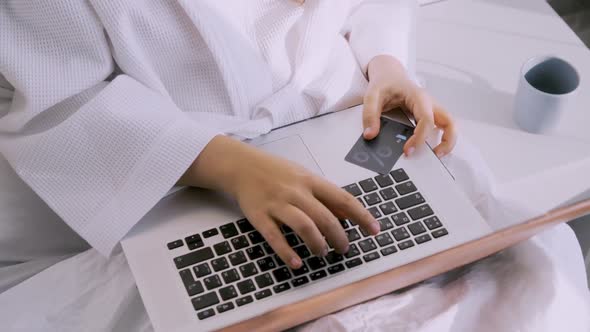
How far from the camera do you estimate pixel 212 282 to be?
24.2 inches

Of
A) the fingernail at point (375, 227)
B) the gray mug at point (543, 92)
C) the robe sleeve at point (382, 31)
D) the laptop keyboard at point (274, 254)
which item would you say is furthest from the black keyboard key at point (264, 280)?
the gray mug at point (543, 92)

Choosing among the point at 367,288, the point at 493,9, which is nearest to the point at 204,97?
the point at 367,288

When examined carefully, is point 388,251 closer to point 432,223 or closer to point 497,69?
point 432,223

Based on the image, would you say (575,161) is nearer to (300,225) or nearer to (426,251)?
(426,251)

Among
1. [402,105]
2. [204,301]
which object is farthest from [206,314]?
[402,105]

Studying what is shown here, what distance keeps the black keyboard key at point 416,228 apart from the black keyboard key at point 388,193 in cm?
4

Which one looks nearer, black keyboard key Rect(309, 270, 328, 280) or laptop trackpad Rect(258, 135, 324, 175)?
black keyboard key Rect(309, 270, 328, 280)

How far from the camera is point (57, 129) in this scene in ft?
2.23

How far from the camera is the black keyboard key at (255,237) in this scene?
25.5 inches

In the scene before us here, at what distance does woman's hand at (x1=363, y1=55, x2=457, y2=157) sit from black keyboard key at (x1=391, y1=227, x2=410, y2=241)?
0.10 meters

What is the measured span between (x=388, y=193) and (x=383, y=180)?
16 millimetres

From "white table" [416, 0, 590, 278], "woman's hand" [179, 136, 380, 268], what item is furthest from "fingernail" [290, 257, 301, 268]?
"white table" [416, 0, 590, 278]

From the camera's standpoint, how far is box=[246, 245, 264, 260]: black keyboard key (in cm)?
64

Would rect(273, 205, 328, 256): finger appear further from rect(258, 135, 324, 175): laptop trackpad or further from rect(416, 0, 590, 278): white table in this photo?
rect(416, 0, 590, 278): white table
